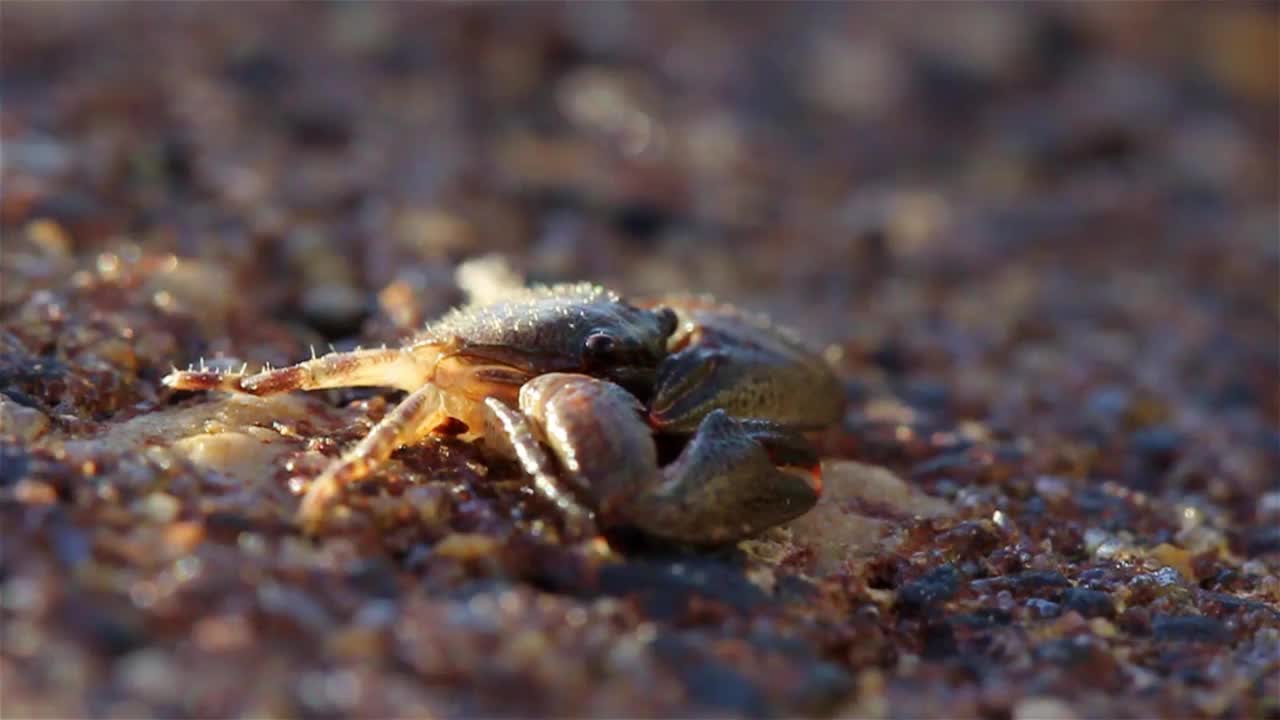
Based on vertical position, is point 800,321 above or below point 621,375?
above

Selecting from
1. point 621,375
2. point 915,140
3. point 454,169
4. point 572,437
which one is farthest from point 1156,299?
point 572,437

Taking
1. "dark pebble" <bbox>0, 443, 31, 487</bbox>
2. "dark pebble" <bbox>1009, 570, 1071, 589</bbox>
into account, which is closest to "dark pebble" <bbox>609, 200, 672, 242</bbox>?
"dark pebble" <bbox>1009, 570, 1071, 589</bbox>

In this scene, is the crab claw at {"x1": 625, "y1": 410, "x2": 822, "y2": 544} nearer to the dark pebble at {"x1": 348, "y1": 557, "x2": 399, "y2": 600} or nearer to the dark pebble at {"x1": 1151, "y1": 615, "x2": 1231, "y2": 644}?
the dark pebble at {"x1": 348, "y1": 557, "x2": 399, "y2": 600}

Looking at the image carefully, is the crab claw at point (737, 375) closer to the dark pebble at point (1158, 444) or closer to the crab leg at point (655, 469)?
the crab leg at point (655, 469)

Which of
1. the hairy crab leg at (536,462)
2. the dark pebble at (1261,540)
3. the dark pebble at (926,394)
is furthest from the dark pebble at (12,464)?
the dark pebble at (1261,540)

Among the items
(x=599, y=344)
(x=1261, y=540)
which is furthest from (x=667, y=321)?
(x=1261, y=540)

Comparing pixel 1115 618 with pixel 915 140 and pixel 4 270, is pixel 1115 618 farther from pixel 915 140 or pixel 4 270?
pixel 915 140

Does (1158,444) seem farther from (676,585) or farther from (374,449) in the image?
(374,449)
